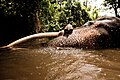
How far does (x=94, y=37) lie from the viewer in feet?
15.0

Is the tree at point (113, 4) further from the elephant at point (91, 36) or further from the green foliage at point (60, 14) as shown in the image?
the elephant at point (91, 36)

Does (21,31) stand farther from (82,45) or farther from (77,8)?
(82,45)

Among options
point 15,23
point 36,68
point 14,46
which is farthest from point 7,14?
point 36,68

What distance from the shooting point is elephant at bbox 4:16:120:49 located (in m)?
4.56

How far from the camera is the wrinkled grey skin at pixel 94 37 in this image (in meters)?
4.56

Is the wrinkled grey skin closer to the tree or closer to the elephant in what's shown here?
the elephant

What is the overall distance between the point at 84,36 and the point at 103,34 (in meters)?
0.42

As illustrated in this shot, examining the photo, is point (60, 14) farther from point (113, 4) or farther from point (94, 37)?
point (113, 4)

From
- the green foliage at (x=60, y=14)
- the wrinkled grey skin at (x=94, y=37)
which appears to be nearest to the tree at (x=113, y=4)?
the green foliage at (x=60, y=14)

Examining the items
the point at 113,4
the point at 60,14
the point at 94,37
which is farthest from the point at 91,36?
the point at 113,4

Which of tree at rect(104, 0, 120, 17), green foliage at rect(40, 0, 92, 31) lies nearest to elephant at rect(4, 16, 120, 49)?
green foliage at rect(40, 0, 92, 31)

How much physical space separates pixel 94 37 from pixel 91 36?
2.6 inches

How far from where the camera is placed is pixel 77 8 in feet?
50.2

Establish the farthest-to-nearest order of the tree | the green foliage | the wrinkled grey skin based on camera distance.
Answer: the tree, the green foliage, the wrinkled grey skin
